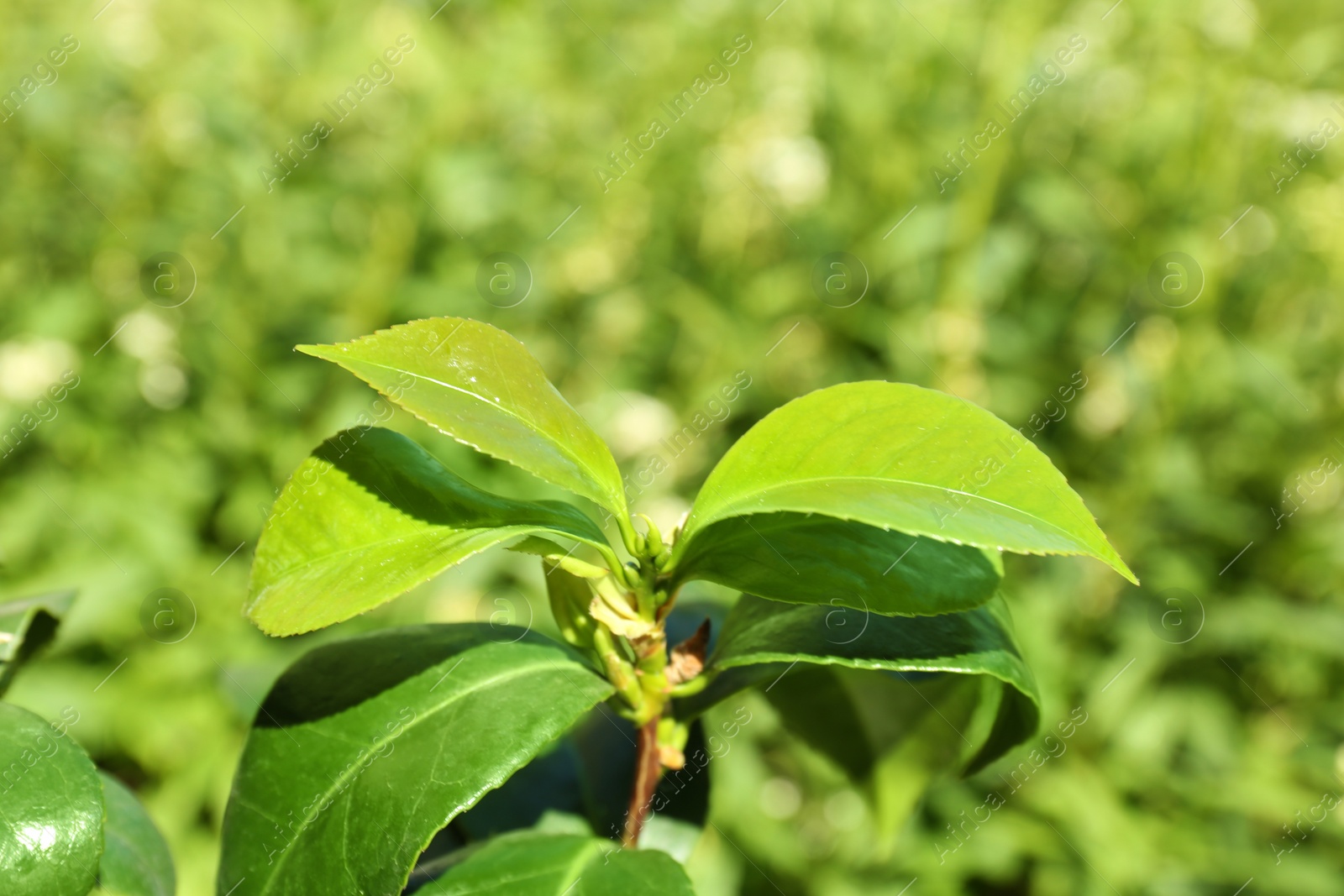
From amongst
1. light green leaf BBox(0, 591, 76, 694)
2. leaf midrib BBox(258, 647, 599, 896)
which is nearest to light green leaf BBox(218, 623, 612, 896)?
leaf midrib BBox(258, 647, 599, 896)

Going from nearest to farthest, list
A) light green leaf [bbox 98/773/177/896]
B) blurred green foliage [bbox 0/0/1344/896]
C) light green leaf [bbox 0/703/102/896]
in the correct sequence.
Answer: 1. light green leaf [bbox 0/703/102/896]
2. light green leaf [bbox 98/773/177/896]
3. blurred green foliage [bbox 0/0/1344/896]

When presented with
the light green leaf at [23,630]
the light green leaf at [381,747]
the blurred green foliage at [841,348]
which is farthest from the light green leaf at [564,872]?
the blurred green foliage at [841,348]

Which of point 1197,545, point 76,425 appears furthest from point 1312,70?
point 76,425

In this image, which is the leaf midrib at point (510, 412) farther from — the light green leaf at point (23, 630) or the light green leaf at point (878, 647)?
the light green leaf at point (23, 630)

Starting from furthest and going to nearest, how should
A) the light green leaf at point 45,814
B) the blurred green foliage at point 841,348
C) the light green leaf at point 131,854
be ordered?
the blurred green foliage at point 841,348, the light green leaf at point 131,854, the light green leaf at point 45,814

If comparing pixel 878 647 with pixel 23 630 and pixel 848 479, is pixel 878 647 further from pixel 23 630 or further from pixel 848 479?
pixel 23 630

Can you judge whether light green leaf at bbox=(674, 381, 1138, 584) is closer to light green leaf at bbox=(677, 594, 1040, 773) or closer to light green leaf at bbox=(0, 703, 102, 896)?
light green leaf at bbox=(677, 594, 1040, 773)

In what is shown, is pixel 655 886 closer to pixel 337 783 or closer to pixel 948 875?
pixel 337 783
